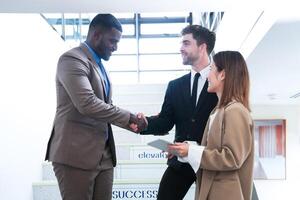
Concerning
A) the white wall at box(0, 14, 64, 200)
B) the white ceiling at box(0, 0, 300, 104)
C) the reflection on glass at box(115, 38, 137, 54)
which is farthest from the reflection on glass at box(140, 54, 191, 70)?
the white ceiling at box(0, 0, 300, 104)

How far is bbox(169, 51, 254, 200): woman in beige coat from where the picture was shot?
1580mm

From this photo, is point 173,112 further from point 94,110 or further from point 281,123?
point 281,123

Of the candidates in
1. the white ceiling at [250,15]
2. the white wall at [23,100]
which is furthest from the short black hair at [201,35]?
the white wall at [23,100]

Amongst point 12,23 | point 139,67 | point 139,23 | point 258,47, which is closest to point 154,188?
point 258,47

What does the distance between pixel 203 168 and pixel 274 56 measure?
132cm

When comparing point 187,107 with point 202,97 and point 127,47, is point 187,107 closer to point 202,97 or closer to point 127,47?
point 202,97

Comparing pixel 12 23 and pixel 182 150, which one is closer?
pixel 182 150

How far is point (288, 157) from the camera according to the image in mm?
5598

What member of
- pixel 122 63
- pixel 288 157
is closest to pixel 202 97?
pixel 288 157

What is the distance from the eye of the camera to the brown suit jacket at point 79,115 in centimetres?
172

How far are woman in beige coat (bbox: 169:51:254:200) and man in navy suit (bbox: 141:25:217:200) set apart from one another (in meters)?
0.28

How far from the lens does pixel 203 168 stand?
1659mm

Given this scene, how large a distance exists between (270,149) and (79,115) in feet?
14.4

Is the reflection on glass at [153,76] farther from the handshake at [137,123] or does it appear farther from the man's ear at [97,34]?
the man's ear at [97,34]
